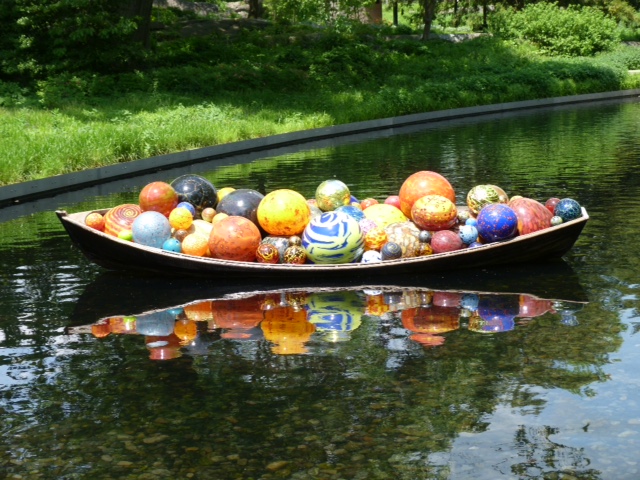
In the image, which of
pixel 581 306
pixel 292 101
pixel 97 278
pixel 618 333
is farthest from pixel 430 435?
pixel 292 101

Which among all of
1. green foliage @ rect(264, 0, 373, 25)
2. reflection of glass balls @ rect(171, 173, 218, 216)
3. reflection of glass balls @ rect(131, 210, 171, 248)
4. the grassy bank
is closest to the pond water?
reflection of glass balls @ rect(131, 210, 171, 248)

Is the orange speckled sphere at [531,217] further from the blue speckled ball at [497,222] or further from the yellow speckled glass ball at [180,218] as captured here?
the yellow speckled glass ball at [180,218]

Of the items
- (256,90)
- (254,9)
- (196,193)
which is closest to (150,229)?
(196,193)

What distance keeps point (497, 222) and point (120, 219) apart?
179 inches

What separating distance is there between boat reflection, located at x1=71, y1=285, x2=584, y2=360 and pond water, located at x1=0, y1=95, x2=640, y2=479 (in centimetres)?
3

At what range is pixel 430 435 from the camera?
693 centimetres

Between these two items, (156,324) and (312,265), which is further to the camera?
(312,265)

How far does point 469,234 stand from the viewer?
1192 centimetres

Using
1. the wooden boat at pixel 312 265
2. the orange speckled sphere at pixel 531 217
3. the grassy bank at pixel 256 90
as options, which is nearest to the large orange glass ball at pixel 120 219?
the wooden boat at pixel 312 265

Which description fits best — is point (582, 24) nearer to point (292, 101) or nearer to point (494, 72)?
point (494, 72)

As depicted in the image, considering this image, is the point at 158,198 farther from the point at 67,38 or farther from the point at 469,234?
the point at 67,38

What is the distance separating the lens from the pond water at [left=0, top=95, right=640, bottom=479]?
6.64 meters

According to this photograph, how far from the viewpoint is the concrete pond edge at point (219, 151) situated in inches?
771

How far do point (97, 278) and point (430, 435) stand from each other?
21.7ft
